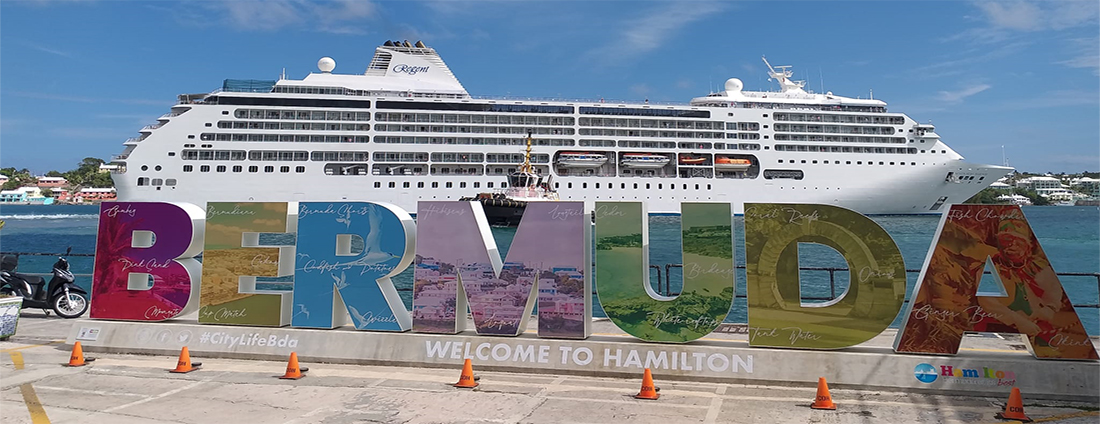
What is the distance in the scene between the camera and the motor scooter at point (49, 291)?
41.8 ft

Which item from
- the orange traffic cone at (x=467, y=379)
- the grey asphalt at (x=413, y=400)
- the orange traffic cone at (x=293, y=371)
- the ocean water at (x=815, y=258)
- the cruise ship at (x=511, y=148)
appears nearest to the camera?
the grey asphalt at (x=413, y=400)

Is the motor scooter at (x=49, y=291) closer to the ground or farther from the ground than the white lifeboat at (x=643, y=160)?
closer to the ground

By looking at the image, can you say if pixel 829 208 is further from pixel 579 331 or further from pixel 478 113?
pixel 478 113

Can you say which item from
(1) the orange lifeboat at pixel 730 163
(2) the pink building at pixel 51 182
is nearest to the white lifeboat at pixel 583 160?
(1) the orange lifeboat at pixel 730 163

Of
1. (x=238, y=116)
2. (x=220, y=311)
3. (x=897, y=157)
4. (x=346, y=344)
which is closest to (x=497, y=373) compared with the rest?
(x=346, y=344)

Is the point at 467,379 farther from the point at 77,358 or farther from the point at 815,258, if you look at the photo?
the point at 815,258

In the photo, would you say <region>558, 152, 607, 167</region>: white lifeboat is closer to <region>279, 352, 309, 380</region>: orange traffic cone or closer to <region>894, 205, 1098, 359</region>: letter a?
<region>894, 205, 1098, 359</region>: letter a

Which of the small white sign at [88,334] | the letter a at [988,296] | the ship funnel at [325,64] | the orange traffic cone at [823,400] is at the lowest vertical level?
the orange traffic cone at [823,400]

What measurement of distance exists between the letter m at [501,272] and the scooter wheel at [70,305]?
8507 millimetres

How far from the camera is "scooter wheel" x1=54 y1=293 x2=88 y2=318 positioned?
12.9 meters

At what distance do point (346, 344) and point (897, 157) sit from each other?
65133 mm

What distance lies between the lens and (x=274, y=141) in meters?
58.6

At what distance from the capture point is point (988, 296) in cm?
784

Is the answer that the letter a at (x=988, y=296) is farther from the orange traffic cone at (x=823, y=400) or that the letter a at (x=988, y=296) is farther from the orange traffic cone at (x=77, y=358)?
the orange traffic cone at (x=77, y=358)
